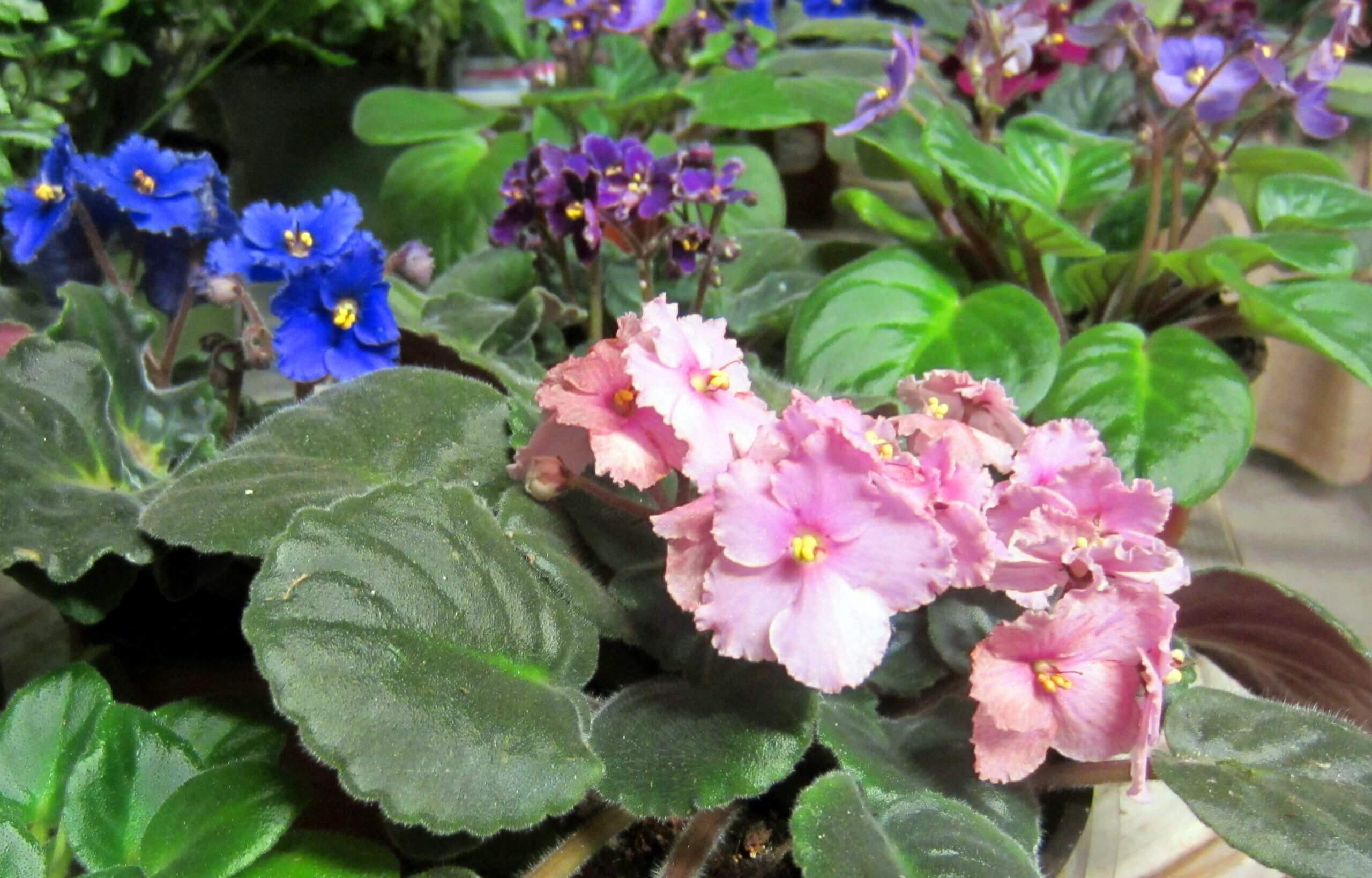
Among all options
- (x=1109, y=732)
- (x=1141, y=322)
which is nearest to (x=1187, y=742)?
(x=1109, y=732)

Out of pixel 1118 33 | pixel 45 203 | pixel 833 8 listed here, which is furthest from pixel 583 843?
pixel 833 8

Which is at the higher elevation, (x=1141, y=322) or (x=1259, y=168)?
(x=1259, y=168)

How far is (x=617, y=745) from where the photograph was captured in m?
Result: 0.40

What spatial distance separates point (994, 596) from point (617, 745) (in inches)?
8.4

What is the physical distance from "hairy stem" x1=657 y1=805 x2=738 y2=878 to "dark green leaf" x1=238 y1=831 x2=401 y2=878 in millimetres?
117

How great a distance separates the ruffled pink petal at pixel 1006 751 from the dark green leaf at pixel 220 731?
31cm

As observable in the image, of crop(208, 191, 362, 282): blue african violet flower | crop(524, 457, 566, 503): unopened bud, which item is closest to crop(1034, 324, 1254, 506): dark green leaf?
crop(524, 457, 566, 503): unopened bud

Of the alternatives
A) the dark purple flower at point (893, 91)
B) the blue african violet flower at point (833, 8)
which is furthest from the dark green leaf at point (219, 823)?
the blue african violet flower at point (833, 8)

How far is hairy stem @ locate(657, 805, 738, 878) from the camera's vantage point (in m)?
0.42

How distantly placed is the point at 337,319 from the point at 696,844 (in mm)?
346

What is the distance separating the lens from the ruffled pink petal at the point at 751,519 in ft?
1.18

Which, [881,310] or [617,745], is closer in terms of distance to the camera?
[617,745]

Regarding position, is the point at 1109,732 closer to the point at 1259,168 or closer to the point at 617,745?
the point at 617,745

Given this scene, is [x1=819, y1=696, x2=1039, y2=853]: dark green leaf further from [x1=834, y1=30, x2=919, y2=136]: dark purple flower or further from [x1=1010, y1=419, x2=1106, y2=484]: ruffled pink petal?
[x1=834, y1=30, x2=919, y2=136]: dark purple flower
